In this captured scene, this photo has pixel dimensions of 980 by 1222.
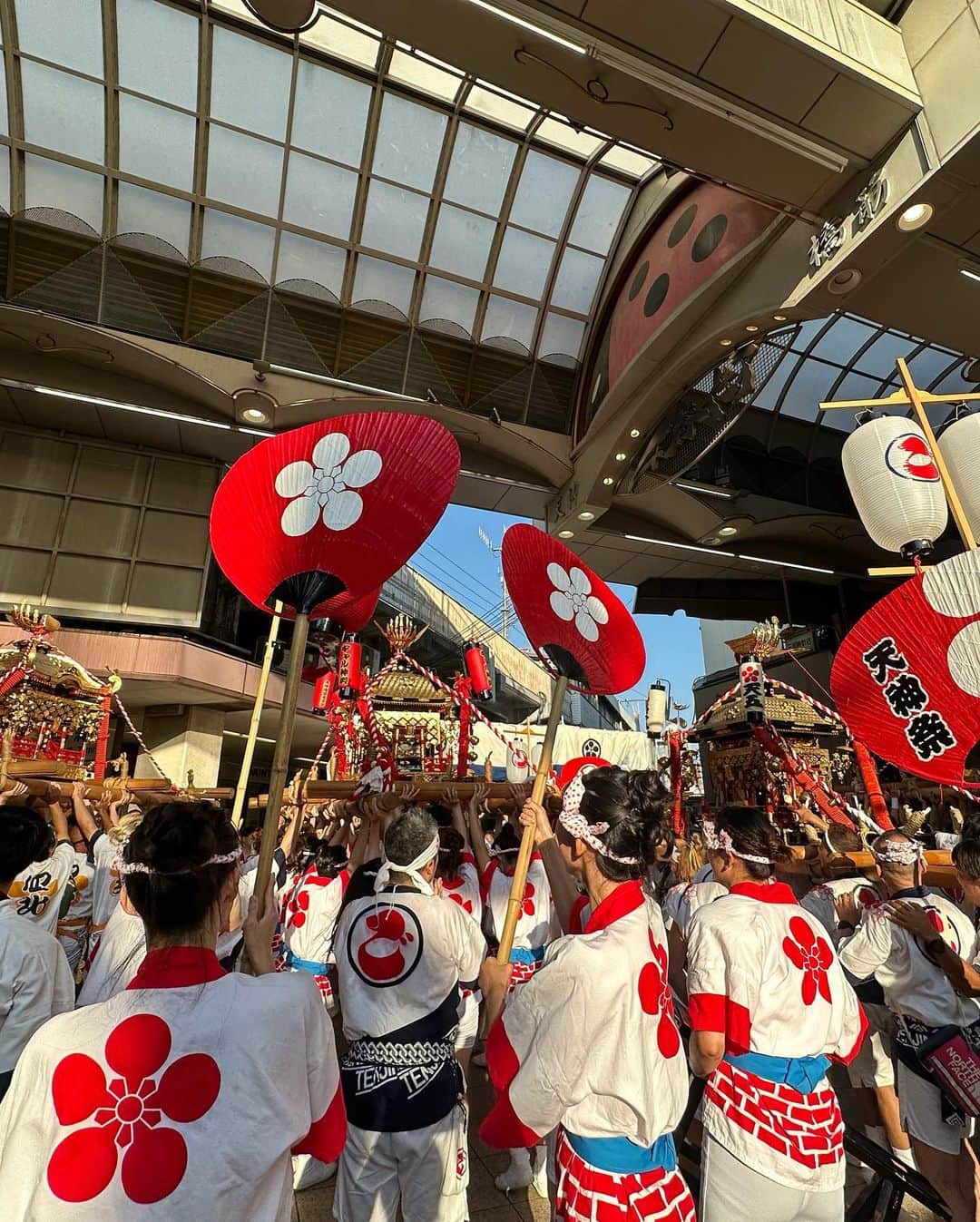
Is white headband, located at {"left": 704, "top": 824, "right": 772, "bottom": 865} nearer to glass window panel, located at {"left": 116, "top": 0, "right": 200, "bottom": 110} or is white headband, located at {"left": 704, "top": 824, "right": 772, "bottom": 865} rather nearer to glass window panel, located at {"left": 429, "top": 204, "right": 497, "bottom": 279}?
glass window panel, located at {"left": 429, "top": 204, "right": 497, "bottom": 279}

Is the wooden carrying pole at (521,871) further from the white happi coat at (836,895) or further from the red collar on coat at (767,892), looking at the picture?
the white happi coat at (836,895)

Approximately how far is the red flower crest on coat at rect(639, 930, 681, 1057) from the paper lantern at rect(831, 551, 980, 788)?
1.24 metres

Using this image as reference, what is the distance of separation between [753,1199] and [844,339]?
11.4m

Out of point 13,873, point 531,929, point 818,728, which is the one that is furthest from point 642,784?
point 818,728

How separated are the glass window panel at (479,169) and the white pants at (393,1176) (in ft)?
33.3

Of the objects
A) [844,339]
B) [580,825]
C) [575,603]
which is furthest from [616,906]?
[844,339]

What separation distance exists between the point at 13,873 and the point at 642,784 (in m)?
2.11

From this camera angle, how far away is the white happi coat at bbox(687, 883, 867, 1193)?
1.88 metres

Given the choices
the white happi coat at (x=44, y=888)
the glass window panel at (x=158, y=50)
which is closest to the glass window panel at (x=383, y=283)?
the glass window panel at (x=158, y=50)

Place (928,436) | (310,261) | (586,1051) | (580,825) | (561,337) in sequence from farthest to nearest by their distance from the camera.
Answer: (561,337) < (310,261) < (928,436) < (580,825) < (586,1051)

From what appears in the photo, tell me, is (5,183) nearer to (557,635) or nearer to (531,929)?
(557,635)

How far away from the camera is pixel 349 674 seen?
25.5ft

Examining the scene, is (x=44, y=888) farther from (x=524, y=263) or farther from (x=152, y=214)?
(x=524, y=263)

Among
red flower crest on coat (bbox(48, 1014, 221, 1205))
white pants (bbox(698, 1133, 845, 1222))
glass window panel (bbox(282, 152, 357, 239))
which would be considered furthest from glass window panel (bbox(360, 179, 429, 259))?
white pants (bbox(698, 1133, 845, 1222))
